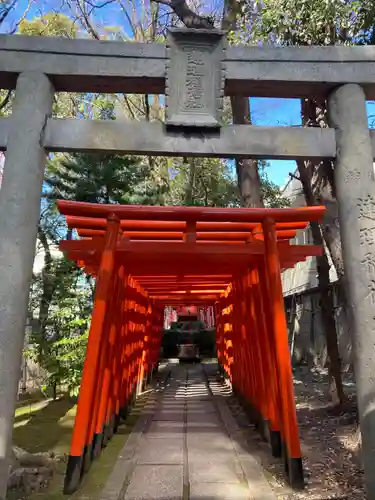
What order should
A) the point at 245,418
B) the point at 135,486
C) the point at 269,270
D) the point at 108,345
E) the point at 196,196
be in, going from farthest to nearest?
the point at 196,196 < the point at 245,418 < the point at 108,345 < the point at 269,270 < the point at 135,486

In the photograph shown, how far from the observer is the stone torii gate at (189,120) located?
3.64 metres

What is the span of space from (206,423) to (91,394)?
348cm

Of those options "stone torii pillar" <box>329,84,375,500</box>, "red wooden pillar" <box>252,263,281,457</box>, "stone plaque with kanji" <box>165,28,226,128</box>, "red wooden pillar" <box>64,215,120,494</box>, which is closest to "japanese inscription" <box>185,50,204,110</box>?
"stone plaque with kanji" <box>165,28,226,128</box>

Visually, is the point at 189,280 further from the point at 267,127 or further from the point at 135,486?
the point at 267,127

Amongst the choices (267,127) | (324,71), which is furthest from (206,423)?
(324,71)

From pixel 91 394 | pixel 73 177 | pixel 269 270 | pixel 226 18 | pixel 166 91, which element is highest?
pixel 226 18

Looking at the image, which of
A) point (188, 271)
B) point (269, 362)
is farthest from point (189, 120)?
point (188, 271)

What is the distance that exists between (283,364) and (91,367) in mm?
2152

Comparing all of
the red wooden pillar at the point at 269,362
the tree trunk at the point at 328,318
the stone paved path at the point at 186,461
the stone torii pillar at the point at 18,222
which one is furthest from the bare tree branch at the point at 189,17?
the stone paved path at the point at 186,461

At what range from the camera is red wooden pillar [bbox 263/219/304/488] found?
14.7 ft

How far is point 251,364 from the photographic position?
732 centimetres

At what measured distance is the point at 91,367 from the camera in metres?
4.64

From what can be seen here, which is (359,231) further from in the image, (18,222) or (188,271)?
(188,271)

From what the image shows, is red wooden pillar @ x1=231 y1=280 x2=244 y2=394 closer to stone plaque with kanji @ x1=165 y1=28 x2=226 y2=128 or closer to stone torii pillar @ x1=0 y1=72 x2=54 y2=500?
stone plaque with kanji @ x1=165 y1=28 x2=226 y2=128
